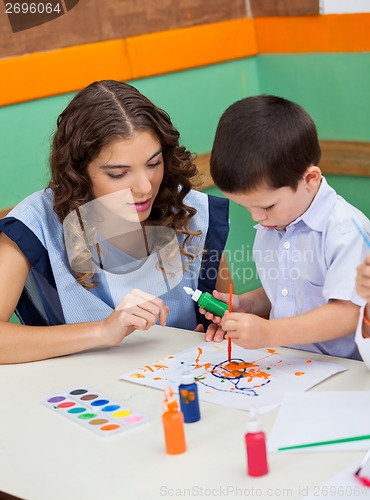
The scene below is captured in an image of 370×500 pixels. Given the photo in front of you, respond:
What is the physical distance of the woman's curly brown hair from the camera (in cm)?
197

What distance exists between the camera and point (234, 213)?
3.47m

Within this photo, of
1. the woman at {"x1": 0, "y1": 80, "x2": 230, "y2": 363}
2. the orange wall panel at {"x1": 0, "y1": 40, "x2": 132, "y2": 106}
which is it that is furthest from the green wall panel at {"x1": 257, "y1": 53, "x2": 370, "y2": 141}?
the woman at {"x1": 0, "y1": 80, "x2": 230, "y2": 363}

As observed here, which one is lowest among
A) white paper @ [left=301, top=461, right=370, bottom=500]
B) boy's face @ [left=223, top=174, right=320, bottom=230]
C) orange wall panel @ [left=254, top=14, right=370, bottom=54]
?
white paper @ [left=301, top=461, right=370, bottom=500]

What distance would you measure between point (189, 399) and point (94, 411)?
216 mm

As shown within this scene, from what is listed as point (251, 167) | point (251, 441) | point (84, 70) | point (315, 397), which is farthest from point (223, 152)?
point (84, 70)

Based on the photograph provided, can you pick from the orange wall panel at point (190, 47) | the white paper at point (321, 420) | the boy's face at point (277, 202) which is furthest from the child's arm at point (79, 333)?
the orange wall panel at point (190, 47)

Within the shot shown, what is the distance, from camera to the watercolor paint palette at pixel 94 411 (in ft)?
4.80

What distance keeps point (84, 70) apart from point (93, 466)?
1843 mm

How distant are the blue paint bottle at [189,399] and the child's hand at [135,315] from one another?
37 cm

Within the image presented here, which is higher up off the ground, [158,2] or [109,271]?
[158,2]

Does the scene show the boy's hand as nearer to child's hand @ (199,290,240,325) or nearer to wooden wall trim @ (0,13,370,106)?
child's hand @ (199,290,240,325)

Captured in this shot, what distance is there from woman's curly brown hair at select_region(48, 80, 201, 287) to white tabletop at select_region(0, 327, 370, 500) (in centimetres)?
47

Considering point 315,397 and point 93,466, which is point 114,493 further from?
point 315,397

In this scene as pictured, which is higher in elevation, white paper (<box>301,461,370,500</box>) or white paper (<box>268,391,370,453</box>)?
white paper (<box>301,461,370,500</box>)
